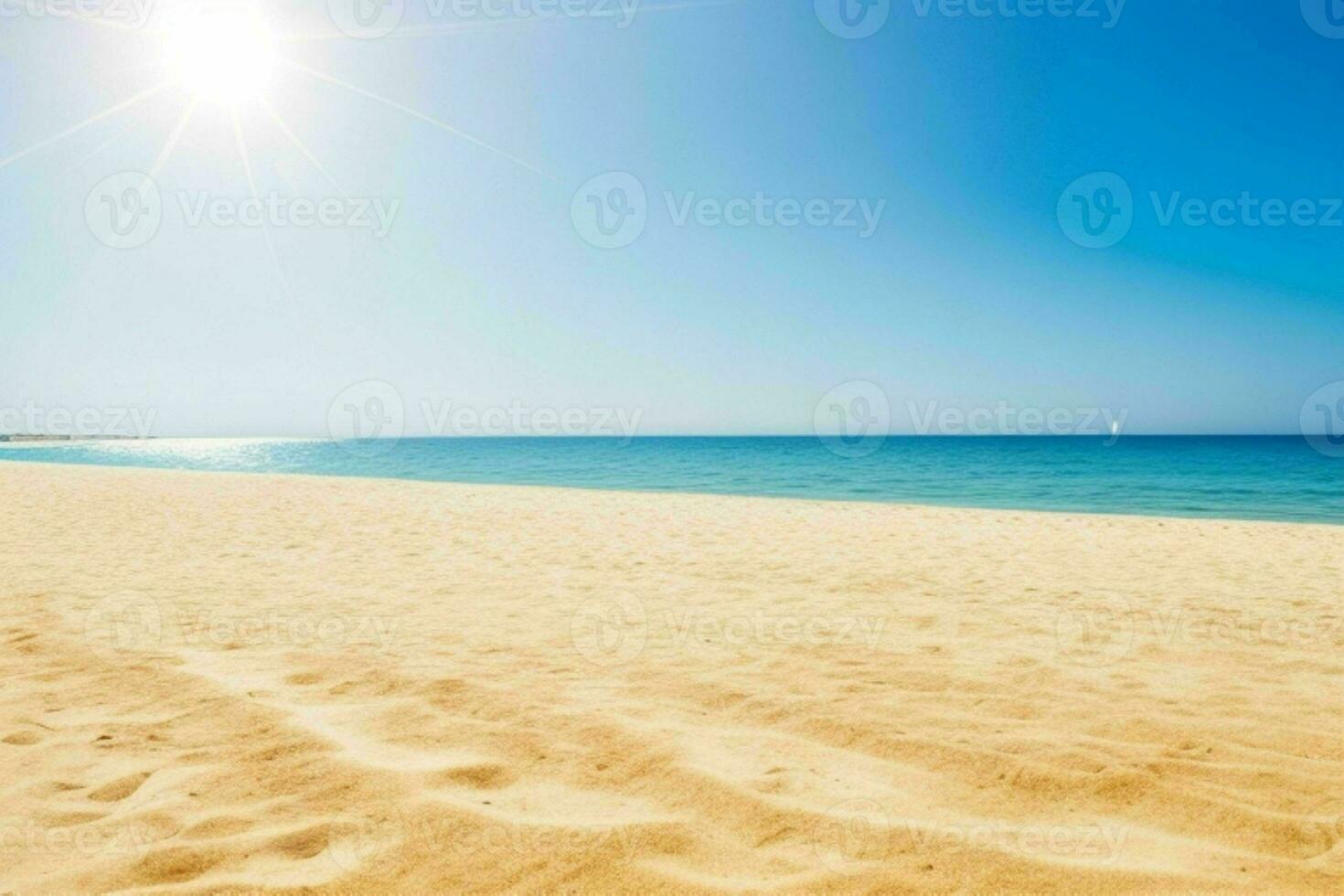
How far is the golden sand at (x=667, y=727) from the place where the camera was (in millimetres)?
2490

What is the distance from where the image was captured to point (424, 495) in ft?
62.0

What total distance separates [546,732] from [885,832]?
1727 millimetres

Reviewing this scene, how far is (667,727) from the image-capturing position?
3680 millimetres

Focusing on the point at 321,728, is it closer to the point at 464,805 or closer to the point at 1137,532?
the point at 464,805

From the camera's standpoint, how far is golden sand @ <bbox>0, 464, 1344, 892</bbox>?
2.49 m

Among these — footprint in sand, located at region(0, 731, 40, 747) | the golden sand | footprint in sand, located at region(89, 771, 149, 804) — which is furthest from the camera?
footprint in sand, located at region(0, 731, 40, 747)

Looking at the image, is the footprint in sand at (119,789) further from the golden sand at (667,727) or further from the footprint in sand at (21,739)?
the footprint in sand at (21,739)

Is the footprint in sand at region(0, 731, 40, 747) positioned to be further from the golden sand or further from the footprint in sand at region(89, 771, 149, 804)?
the footprint in sand at region(89, 771, 149, 804)

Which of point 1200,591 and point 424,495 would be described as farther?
point 424,495

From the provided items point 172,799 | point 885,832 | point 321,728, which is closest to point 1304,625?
point 885,832

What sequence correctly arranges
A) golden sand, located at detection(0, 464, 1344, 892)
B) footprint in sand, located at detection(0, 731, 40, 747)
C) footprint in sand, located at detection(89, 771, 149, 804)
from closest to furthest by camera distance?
golden sand, located at detection(0, 464, 1344, 892) → footprint in sand, located at detection(89, 771, 149, 804) → footprint in sand, located at detection(0, 731, 40, 747)

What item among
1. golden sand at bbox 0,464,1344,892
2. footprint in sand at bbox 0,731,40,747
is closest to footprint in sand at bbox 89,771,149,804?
golden sand at bbox 0,464,1344,892

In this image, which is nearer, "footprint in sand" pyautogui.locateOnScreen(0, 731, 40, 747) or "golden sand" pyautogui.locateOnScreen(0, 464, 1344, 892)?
"golden sand" pyautogui.locateOnScreen(0, 464, 1344, 892)

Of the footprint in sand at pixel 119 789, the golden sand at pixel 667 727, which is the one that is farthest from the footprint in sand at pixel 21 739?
the footprint in sand at pixel 119 789
